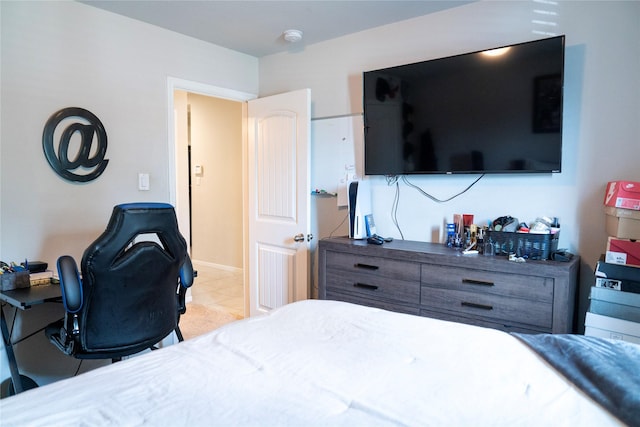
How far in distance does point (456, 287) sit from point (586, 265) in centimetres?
75

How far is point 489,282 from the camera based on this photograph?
2086mm

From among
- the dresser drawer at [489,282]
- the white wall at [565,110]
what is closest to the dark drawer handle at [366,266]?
the dresser drawer at [489,282]

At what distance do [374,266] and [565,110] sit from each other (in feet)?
4.68

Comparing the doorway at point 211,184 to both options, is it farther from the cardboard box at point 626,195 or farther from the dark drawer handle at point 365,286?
the cardboard box at point 626,195

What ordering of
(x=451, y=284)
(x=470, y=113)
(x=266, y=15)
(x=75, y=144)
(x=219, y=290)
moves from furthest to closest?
1. (x=219, y=290)
2. (x=266, y=15)
3. (x=75, y=144)
4. (x=470, y=113)
5. (x=451, y=284)

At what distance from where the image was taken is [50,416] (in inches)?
32.3

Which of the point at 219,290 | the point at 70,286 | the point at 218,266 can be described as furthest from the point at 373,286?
the point at 218,266

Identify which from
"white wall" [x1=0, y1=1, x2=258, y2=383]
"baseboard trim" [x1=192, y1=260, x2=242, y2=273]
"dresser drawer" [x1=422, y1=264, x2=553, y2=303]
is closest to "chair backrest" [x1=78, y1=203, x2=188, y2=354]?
"white wall" [x1=0, y1=1, x2=258, y2=383]

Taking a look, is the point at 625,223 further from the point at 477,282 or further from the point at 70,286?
the point at 70,286

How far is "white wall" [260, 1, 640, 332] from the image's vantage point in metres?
2.09

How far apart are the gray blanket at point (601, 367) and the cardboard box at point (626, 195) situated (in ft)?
3.09

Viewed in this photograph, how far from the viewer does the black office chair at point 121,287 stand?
1.73 meters

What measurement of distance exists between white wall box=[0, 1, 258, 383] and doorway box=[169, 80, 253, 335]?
2.04 m

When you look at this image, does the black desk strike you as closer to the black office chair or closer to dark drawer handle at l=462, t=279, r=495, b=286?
the black office chair
